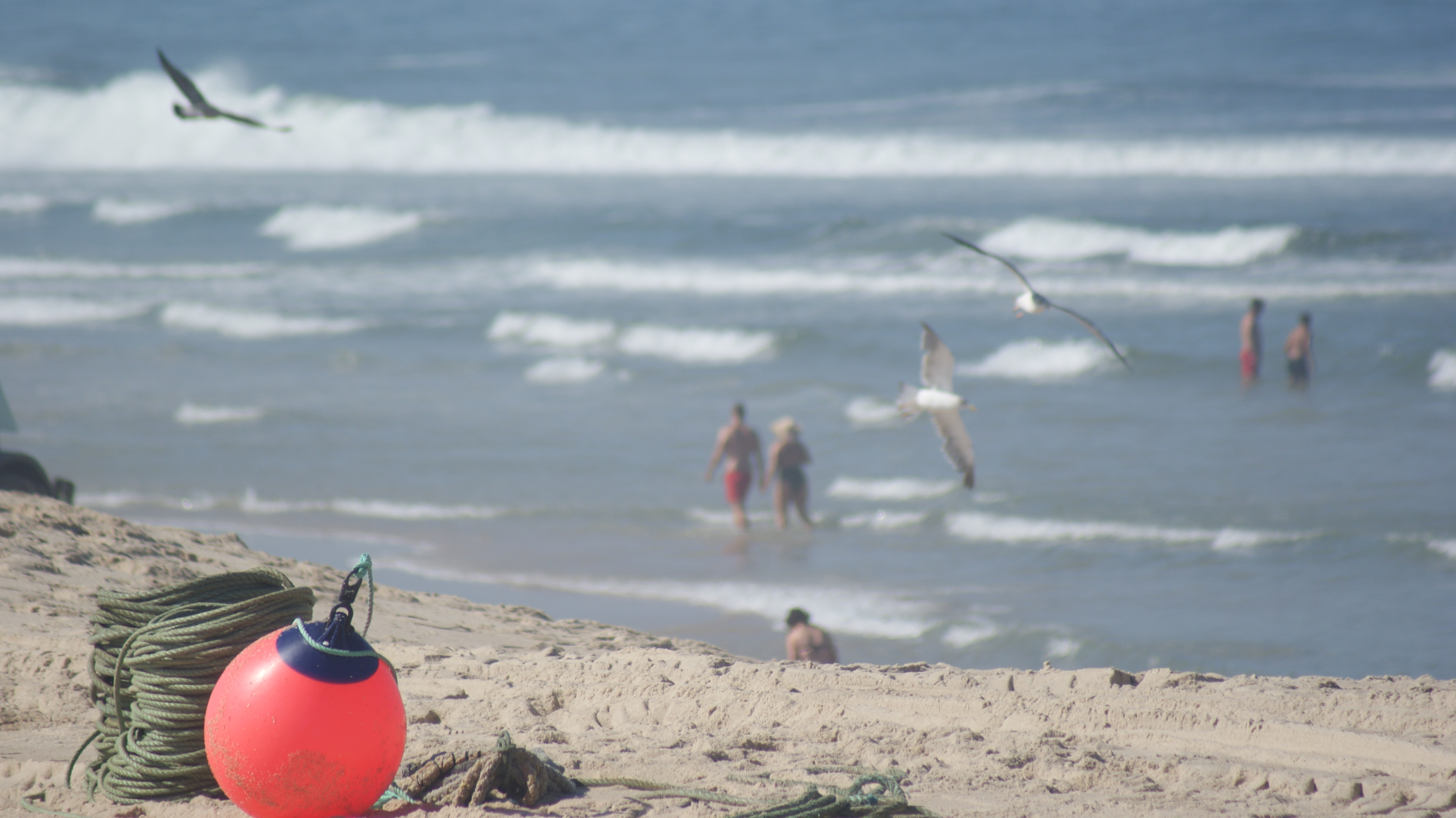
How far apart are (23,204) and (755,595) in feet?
101

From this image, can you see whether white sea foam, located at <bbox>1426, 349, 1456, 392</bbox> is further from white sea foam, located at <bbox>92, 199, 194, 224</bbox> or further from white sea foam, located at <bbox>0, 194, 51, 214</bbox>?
white sea foam, located at <bbox>0, 194, 51, 214</bbox>

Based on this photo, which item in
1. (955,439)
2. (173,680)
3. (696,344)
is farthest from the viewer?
(696,344)

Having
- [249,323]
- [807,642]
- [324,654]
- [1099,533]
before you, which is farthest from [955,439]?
[249,323]

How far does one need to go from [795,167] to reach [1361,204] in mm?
14977

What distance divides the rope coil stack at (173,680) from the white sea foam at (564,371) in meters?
13.5

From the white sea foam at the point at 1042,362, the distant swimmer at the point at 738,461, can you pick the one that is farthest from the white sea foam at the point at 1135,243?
the distant swimmer at the point at 738,461

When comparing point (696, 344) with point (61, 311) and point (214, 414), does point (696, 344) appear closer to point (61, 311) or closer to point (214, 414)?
point (214, 414)

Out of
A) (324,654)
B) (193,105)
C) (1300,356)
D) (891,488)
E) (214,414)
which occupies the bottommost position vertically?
(324,654)

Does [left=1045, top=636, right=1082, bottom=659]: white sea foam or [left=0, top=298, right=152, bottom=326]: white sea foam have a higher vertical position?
[left=0, top=298, right=152, bottom=326]: white sea foam

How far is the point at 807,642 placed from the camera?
7934mm

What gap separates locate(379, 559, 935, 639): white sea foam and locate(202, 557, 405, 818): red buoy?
19.6 feet

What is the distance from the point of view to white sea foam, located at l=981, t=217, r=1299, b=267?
23.8 m

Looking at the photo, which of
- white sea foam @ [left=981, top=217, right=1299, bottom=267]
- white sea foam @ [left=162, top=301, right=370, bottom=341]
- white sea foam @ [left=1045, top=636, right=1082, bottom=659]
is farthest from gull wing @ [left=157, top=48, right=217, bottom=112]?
white sea foam @ [left=981, top=217, right=1299, bottom=267]

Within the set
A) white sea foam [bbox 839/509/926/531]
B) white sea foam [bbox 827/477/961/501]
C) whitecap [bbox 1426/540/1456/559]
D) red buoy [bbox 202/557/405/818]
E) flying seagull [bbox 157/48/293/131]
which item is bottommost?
red buoy [bbox 202/557/405/818]
